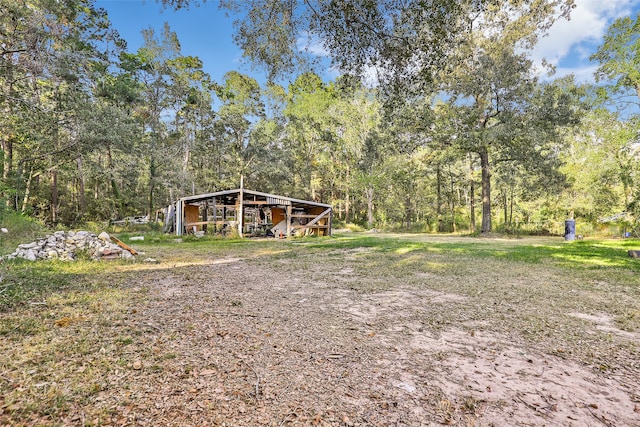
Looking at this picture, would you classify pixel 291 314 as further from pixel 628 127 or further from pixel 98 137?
pixel 628 127

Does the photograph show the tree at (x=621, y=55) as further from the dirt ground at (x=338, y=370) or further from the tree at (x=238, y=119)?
the tree at (x=238, y=119)

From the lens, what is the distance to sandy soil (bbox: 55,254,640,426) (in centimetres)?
179

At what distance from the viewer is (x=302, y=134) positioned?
3556 cm

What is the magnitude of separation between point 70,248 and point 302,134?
29.7 m

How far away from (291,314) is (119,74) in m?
27.6

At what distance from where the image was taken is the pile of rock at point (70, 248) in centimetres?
740

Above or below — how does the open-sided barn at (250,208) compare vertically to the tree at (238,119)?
below

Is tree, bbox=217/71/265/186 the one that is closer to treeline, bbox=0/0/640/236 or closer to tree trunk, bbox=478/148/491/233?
treeline, bbox=0/0/640/236

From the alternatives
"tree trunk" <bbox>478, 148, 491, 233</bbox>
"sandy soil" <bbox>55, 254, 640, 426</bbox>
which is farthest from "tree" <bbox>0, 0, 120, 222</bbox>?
"tree trunk" <bbox>478, 148, 491, 233</bbox>

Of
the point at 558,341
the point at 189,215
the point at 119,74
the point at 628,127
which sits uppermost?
the point at 119,74

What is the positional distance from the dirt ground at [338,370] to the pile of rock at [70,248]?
538cm

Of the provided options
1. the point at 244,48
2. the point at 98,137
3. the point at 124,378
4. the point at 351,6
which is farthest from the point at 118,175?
the point at 124,378

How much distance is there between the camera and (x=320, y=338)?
9.75ft

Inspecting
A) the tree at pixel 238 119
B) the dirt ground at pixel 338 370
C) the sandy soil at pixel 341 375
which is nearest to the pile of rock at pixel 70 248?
the dirt ground at pixel 338 370
